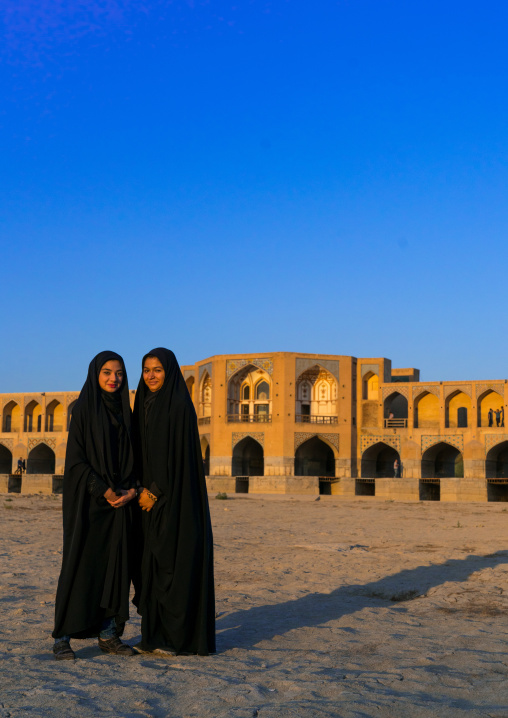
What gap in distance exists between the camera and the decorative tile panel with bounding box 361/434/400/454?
1093 inches

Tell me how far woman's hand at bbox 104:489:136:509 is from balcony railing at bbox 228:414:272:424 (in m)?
24.0

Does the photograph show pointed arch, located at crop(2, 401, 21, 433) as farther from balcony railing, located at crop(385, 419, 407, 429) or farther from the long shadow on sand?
the long shadow on sand

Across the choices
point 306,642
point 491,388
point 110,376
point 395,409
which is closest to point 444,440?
point 491,388

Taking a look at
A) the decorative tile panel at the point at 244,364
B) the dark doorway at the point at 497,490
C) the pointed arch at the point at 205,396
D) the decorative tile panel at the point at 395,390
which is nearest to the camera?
the dark doorway at the point at 497,490

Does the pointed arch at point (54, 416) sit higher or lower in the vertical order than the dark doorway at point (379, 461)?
higher

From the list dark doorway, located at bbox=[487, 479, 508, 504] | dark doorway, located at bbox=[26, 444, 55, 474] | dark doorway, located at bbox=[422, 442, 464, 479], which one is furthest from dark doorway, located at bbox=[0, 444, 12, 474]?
dark doorway, located at bbox=[487, 479, 508, 504]

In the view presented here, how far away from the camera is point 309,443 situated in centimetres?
2947

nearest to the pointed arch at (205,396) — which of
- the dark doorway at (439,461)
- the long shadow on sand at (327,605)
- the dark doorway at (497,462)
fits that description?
the dark doorway at (439,461)

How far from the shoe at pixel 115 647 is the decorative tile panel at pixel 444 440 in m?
24.7

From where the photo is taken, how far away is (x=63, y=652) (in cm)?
316

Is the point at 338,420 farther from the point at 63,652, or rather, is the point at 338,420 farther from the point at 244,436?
the point at 63,652

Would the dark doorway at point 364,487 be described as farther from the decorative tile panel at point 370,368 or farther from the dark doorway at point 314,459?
the decorative tile panel at point 370,368

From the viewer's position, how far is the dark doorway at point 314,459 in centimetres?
2927

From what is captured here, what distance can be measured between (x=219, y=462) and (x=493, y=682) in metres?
25.2
